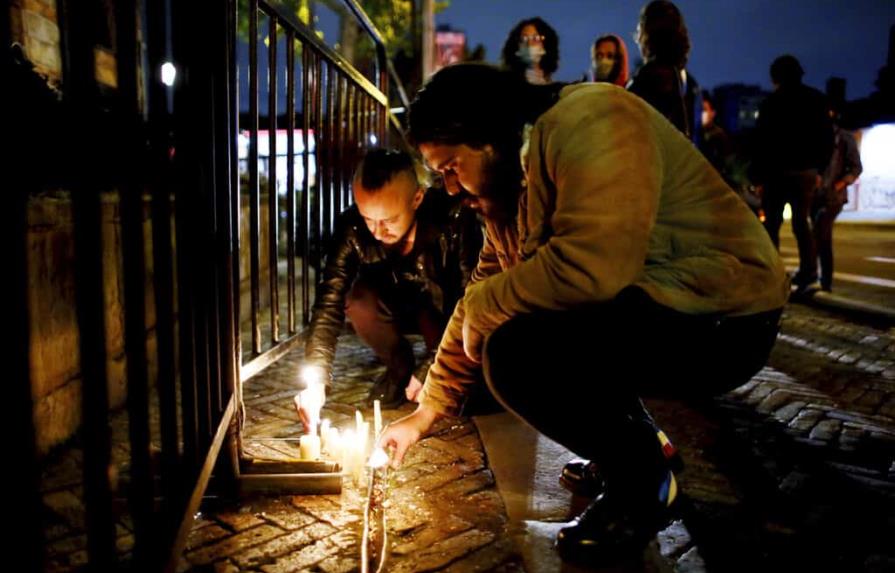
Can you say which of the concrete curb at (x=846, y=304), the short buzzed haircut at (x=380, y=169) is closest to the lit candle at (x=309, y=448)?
the short buzzed haircut at (x=380, y=169)

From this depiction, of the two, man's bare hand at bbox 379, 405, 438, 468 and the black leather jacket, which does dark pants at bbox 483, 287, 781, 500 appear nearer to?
man's bare hand at bbox 379, 405, 438, 468

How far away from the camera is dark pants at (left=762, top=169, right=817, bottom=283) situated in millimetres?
7465

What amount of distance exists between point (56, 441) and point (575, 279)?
2626 mm

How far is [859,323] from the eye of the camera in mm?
6680

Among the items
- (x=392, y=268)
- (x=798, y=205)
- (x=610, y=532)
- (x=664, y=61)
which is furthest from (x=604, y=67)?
(x=610, y=532)

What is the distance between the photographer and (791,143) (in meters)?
7.39

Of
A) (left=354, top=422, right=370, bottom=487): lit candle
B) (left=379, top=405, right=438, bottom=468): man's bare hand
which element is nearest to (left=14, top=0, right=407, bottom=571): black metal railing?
(left=354, top=422, right=370, bottom=487): lit candle

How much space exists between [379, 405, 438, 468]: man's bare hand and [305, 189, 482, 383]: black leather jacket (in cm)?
115

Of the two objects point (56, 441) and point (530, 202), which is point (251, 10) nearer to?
point (530, 202)

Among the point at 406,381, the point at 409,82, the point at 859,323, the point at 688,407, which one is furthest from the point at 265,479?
the point at 409,82

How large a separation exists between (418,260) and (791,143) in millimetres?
4796

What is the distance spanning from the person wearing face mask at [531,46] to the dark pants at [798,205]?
2.82m

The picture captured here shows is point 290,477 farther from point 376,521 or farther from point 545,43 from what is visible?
point 545,43

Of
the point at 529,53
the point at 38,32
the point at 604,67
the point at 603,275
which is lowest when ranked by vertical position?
the point at 603,275
